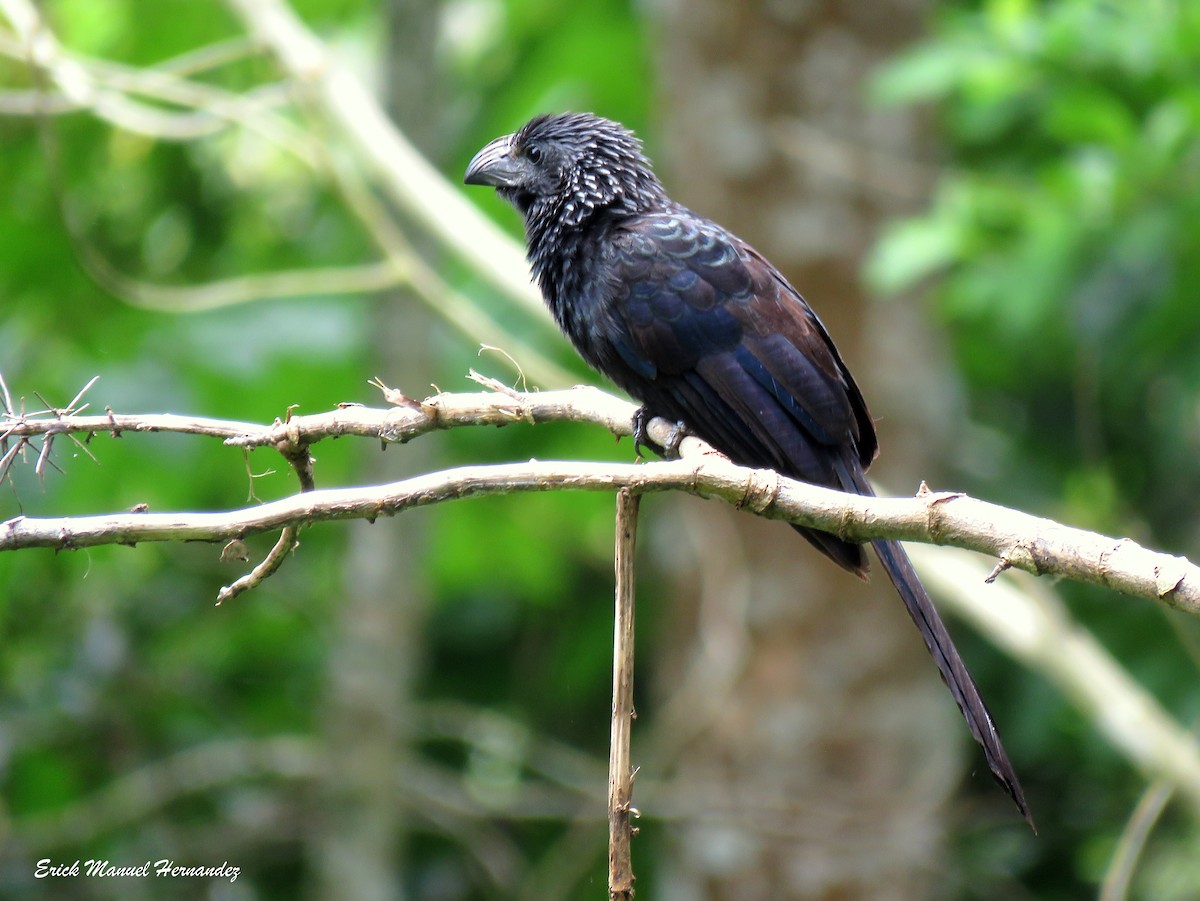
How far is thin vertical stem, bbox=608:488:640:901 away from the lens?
1667 millimetres

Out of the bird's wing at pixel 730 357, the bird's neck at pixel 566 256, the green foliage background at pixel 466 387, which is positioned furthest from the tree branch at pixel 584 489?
the green foliage background at pixel 466 387

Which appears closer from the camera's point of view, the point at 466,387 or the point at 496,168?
the point at 496,168

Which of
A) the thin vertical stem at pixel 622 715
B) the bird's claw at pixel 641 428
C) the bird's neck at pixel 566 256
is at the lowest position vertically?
the thin vertical stem at pixel 622 715

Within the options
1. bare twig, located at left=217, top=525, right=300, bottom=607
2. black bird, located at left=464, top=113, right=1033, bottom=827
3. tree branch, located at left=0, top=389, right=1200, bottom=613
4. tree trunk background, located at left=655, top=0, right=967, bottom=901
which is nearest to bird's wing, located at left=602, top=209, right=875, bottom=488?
black bird, located at left=464, top=113, right=1033, bottom=827

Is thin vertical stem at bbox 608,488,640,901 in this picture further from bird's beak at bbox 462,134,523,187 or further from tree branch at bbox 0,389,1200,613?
bird's beak at bbox 462,134,523,187

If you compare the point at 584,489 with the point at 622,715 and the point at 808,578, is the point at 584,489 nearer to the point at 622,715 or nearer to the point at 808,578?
the point at 622,715

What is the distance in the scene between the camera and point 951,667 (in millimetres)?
2361

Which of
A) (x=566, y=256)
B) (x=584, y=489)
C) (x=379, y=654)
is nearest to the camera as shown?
(x=584, y=489)

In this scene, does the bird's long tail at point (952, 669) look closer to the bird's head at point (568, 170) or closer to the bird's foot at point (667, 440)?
the bird's foot at point (667, 440)

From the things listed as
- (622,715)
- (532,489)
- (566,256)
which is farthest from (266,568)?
(566,256)

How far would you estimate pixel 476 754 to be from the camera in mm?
5809

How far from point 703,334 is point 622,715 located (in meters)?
1.52

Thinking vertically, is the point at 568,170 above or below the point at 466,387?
below

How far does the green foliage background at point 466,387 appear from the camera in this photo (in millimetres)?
3807
